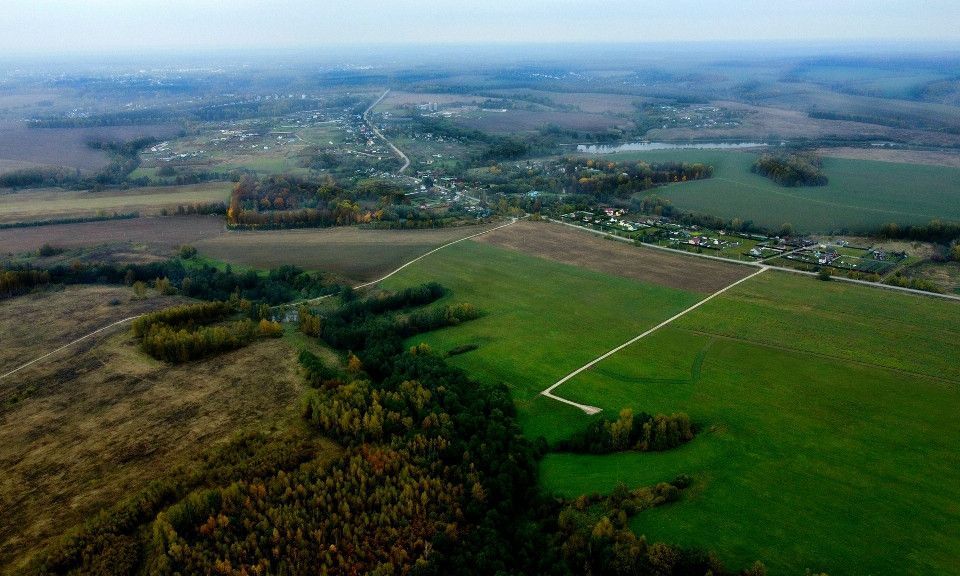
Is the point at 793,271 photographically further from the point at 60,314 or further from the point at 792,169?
the point at 60,314

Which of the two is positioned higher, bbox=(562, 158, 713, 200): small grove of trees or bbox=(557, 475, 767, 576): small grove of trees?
bbox=(562, 158, 713, 200): small grove of trees

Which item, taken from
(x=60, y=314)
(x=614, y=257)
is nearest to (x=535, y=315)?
(x=614, y=257)

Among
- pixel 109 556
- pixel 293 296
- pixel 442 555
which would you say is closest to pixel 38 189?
pixel 293 296

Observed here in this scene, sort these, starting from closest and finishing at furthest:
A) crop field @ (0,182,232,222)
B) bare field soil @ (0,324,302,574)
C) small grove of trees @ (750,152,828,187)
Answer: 1. bare field soil @ (0,324,302,574)
2. crop field @ (0,182,232,222)
3. small grove of trees @ (750,152,828,187)

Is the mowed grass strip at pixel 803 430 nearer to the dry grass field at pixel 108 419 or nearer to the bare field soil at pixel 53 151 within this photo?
the dry grass field at pixel 108 419

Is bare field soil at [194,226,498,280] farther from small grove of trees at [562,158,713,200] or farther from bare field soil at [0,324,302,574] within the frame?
small grove of trees at [562,158,713,200]

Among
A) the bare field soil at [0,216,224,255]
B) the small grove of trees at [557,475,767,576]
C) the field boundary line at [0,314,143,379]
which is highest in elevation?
the bare field soil at [0,216,224,255]

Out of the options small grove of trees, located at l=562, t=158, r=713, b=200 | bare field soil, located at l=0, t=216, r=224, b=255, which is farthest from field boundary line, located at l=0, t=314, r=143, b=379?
small grove of trees, located at l=562, t=158, r=713, b=200
